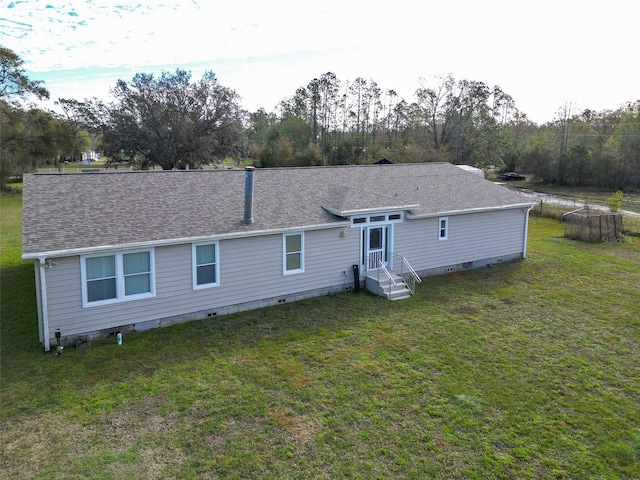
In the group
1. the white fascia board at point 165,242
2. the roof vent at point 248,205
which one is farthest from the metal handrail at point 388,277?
the roof vent at point 248,205

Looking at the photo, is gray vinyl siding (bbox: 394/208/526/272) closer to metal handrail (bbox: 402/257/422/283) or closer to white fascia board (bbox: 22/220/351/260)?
metal handrail (bbox: 402/257/422/283)

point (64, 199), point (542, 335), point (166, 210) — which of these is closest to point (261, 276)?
point (166, 210)

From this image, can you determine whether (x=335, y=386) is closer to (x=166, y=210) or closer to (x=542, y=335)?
(x=542, y=335)

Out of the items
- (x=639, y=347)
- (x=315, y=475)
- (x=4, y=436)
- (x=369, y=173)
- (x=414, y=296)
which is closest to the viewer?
(x=315, y=475)

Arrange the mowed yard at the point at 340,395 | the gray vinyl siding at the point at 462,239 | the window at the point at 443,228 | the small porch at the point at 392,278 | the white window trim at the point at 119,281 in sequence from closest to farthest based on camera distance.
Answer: the mowed yard at the point at 340,395, the white window trim at the point at 119,281, the small porch at the point at 392,278, the gray vinyl siding at the point at 462,239, the window at the point at 443,228

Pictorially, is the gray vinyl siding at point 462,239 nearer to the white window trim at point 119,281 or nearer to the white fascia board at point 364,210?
the white fascia board at point 364,210

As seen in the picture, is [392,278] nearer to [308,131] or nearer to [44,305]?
[44,305]

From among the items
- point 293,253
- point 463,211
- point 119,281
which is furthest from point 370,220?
point 119,281
